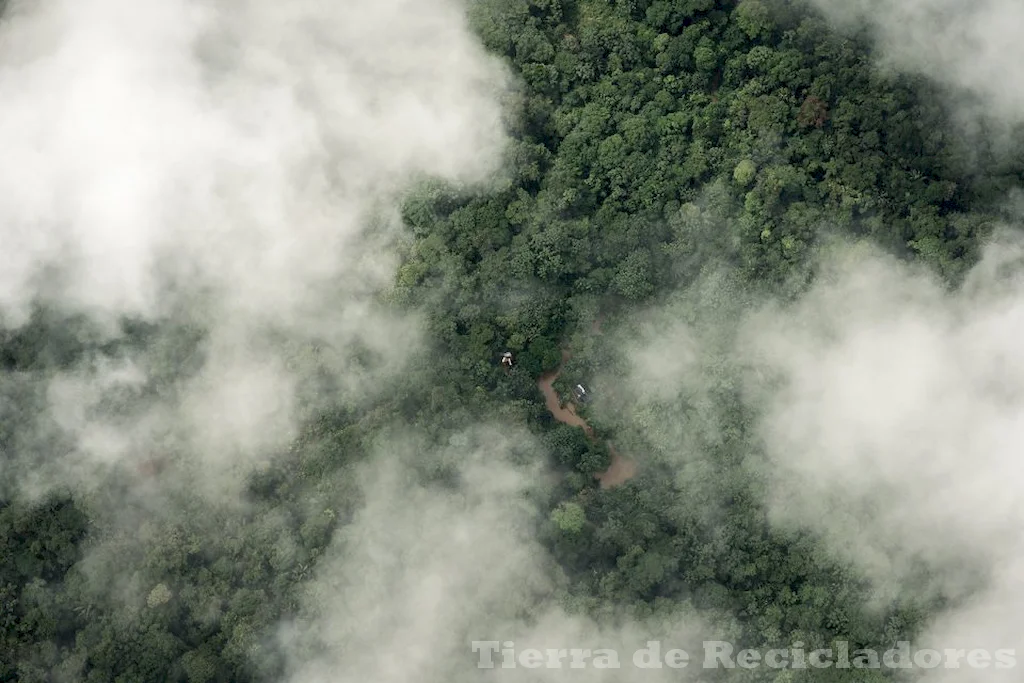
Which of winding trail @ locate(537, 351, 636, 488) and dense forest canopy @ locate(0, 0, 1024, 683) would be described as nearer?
dense forest canopy @ locate(0, 0, 1024, 683)

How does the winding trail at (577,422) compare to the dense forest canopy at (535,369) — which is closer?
the dense forest canopy at (535,369)

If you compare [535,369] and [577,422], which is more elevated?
[535,369]

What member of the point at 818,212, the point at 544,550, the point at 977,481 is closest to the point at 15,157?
the point at 544,550

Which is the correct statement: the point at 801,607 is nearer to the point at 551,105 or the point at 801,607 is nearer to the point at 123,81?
the point at 551,105

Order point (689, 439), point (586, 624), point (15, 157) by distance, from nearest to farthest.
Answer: point (586, 624), point (689, 439), point (15, 157)
